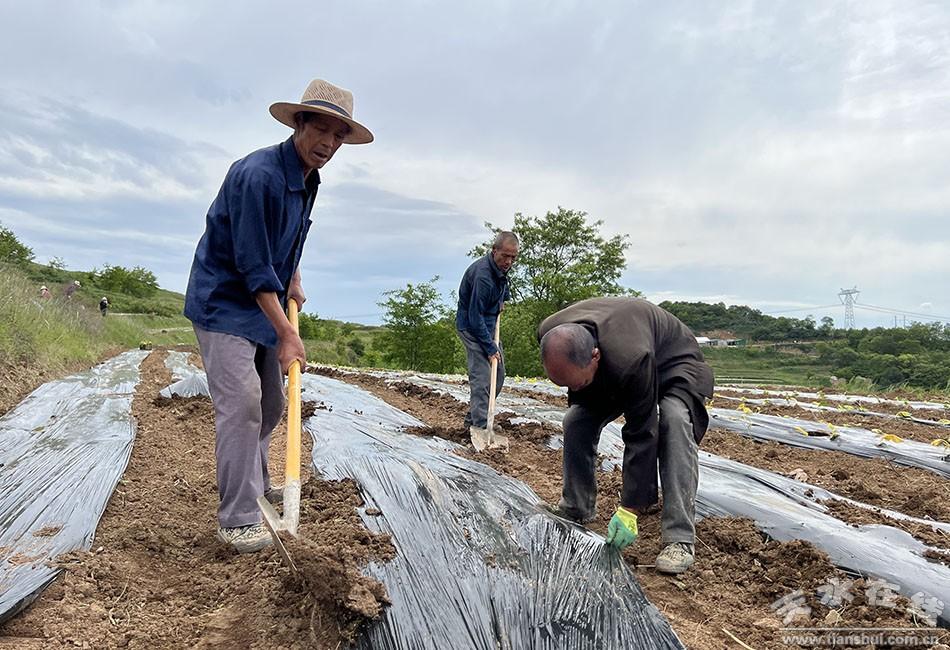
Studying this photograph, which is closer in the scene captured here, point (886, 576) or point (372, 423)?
point (886, 576)

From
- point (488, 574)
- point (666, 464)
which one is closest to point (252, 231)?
point (488, 574)

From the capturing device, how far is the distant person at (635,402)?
210 centimetres

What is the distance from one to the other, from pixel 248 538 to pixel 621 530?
140 cm

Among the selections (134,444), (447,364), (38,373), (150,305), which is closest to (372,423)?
(134,444)

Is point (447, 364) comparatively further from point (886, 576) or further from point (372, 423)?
point (886, 576)

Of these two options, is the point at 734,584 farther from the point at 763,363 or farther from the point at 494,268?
the point at 763,363

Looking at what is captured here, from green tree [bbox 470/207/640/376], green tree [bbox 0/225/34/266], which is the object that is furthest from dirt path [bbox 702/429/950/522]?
green tree [bbox 0/225/34/266]

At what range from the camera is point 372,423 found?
15.0 ft

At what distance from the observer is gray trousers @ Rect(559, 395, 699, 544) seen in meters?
2.21

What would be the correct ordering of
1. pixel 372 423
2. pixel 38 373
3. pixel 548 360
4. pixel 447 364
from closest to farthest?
pixel 548 360 → pixel 372 423 → pixel 38 373 → pixel 447 364

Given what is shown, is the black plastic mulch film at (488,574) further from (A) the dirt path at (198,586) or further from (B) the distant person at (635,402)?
(B) the distant person at (635,402)

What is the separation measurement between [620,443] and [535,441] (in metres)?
0.67

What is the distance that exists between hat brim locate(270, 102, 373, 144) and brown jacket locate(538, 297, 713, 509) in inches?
44.4

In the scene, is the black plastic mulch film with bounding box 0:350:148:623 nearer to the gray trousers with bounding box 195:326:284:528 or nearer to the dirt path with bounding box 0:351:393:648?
the dirt path with bounding box 0:351:393:648
